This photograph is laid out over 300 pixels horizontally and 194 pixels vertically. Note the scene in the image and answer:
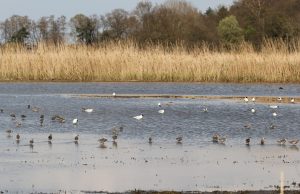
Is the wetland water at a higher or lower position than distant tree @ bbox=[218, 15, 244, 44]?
lower

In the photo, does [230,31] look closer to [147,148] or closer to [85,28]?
[85,28]

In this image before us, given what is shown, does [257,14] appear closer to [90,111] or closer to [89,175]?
[90,111]

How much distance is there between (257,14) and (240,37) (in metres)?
7.00

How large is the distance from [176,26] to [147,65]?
81.5ft

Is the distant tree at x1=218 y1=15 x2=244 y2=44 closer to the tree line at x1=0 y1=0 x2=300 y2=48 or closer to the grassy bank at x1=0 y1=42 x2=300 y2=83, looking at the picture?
the tree line at x1=0 y1=0 x2=300 y2=48

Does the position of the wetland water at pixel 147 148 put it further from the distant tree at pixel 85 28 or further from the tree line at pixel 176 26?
the distant tree at pixel 85 28

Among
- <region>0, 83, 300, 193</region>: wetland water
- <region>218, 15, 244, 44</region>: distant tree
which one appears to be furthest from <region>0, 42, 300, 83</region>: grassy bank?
<region>218, 15, 244, 44</region>: distant tree

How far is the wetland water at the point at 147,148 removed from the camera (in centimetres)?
1010

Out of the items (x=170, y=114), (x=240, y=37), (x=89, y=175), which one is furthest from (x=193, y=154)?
(x=240, y=37)

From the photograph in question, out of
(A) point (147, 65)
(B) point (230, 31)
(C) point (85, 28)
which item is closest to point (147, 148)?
(A) point (147, 65)

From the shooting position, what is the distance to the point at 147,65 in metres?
28.9

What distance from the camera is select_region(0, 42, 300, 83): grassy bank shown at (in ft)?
93.1

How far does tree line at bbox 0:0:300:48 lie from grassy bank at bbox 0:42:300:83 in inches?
502

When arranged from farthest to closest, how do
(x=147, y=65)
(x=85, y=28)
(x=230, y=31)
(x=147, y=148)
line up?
1. (x=85, y=28)
2. (x=230, y=31)
3. (x=147, y=65)
4. (x=147, y=148)
